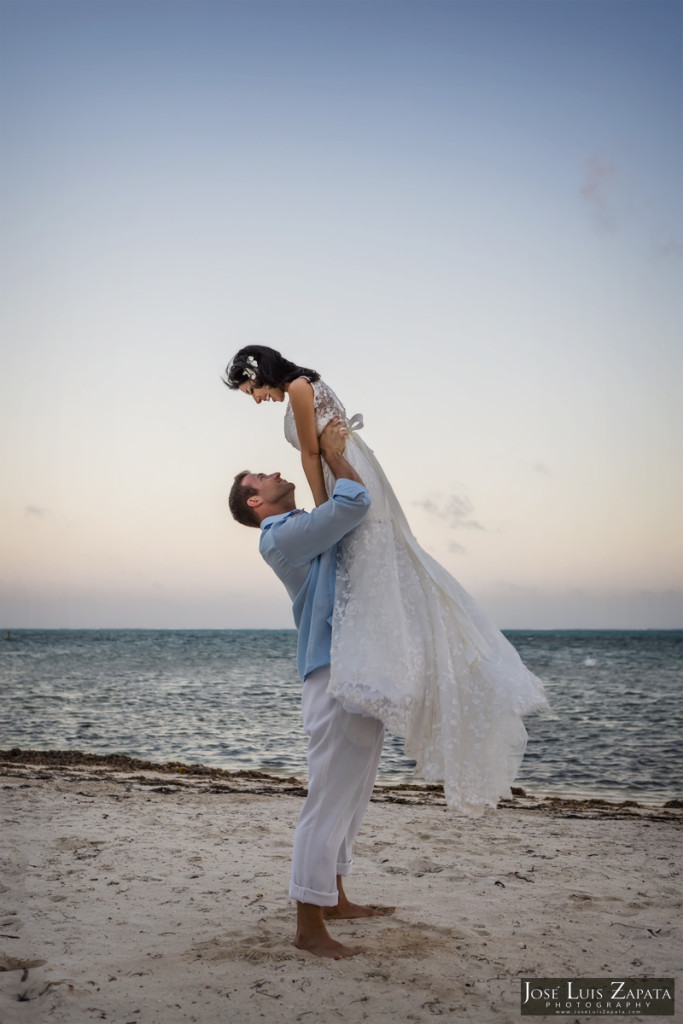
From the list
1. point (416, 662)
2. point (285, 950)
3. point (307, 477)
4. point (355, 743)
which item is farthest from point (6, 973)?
point (307, 477)

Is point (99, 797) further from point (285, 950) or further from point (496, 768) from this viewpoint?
point (496, 768)

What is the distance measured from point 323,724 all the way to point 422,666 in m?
0.45

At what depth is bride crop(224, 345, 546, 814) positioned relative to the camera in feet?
9.32

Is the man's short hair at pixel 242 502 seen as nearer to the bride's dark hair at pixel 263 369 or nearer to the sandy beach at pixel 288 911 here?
the bride's dark hair at pixel 263 369

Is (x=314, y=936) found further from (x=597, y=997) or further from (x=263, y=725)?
(x=263, y=725)

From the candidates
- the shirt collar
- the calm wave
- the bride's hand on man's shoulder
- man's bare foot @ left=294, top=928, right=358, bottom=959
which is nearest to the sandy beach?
man's bare foot @ left=294, top=928, right=358, bottom=959

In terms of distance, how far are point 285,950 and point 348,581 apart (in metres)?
1.50

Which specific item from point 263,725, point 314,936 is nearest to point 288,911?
point 314,936

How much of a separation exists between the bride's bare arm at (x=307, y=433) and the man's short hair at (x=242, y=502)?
1.31ft

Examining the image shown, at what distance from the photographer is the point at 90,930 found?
3.35 meters

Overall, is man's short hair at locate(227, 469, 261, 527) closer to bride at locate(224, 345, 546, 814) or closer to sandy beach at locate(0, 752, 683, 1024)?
bride at locate(224, 345, 546, 814)

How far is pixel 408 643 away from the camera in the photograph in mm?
2924

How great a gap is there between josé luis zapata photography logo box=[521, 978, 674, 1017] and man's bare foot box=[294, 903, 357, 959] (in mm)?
719

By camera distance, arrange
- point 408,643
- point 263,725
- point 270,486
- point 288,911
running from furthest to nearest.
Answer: point 263,725, point 288,911, point 270,486, point 408,643
